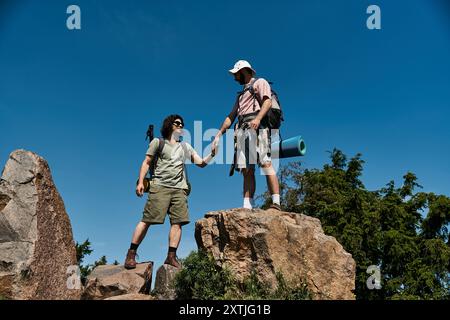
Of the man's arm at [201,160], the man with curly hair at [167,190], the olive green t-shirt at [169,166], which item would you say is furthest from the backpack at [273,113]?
the olive green t-shirt at [169,166]

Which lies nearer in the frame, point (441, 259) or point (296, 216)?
point (296, 216)

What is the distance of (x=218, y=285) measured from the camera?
7906 mm

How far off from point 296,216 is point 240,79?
111 inches

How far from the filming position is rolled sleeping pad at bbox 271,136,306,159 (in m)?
8.11

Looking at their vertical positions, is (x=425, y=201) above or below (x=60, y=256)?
above

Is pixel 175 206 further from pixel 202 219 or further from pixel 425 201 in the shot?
pixel 425 201

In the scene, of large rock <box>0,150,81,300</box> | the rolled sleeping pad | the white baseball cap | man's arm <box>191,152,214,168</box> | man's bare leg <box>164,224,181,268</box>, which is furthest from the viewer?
man's arm <box>191,152,214,168</box>

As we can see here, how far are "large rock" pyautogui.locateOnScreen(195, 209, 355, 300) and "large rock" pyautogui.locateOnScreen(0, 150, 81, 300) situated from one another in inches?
147

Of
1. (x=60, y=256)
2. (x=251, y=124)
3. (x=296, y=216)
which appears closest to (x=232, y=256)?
(x=296, y=216)

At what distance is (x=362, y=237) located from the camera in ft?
91.4

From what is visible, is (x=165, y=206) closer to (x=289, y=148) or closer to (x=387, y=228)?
(x=289, y=148)

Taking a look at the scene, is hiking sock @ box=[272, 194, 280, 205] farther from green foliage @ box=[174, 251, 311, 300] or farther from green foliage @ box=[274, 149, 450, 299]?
green foliage @ box=[274, 149, 450, 299]

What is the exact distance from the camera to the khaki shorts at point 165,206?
8.81 metres

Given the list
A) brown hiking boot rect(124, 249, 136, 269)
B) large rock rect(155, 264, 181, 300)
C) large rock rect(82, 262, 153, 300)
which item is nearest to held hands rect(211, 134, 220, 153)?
large rock rect(155, 264, 181, 300)
